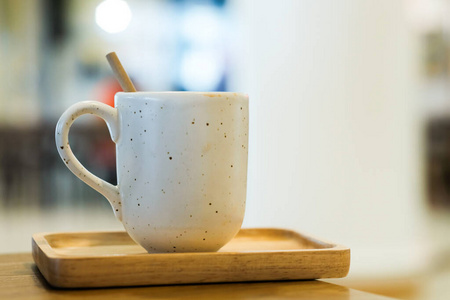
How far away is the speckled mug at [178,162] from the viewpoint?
0.46 metres

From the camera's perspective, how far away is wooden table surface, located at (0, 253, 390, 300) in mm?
403

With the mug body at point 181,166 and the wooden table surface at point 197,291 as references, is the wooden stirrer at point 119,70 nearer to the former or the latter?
the mug body at point 181,166

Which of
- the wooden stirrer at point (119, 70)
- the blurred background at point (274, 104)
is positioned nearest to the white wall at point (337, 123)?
the blurred background at point (274, 104)

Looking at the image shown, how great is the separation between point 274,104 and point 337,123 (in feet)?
0.82

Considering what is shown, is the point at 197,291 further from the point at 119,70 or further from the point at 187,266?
the point at 119,70

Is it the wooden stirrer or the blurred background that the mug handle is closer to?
the wooden stirrer

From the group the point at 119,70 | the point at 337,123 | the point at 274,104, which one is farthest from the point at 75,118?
the point at 337,123

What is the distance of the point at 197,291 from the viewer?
0.42 m

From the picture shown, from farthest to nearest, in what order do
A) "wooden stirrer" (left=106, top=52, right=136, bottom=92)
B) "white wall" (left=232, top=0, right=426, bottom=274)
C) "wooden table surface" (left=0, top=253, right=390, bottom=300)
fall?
"white wall" (left=232, top=0, right=426, bottom=274), "wooden stirrer" (left=106, top=52, right=136, bottom=92), "wooden table surface" (left=0, top=253, right=390, bottom=300)

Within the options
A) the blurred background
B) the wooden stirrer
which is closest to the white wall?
the blurred background

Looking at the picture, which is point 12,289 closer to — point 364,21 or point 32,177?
point 32,177

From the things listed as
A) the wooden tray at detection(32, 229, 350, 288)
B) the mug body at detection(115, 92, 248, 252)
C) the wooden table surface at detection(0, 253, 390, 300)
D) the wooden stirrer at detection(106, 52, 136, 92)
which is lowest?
the wooden table surface at detection(0, 253, 390, 300)

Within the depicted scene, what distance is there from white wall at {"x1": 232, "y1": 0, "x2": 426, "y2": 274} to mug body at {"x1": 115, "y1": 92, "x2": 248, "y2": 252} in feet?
5.71

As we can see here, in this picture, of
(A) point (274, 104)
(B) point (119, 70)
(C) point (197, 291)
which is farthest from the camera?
(A) point (274, 104)
